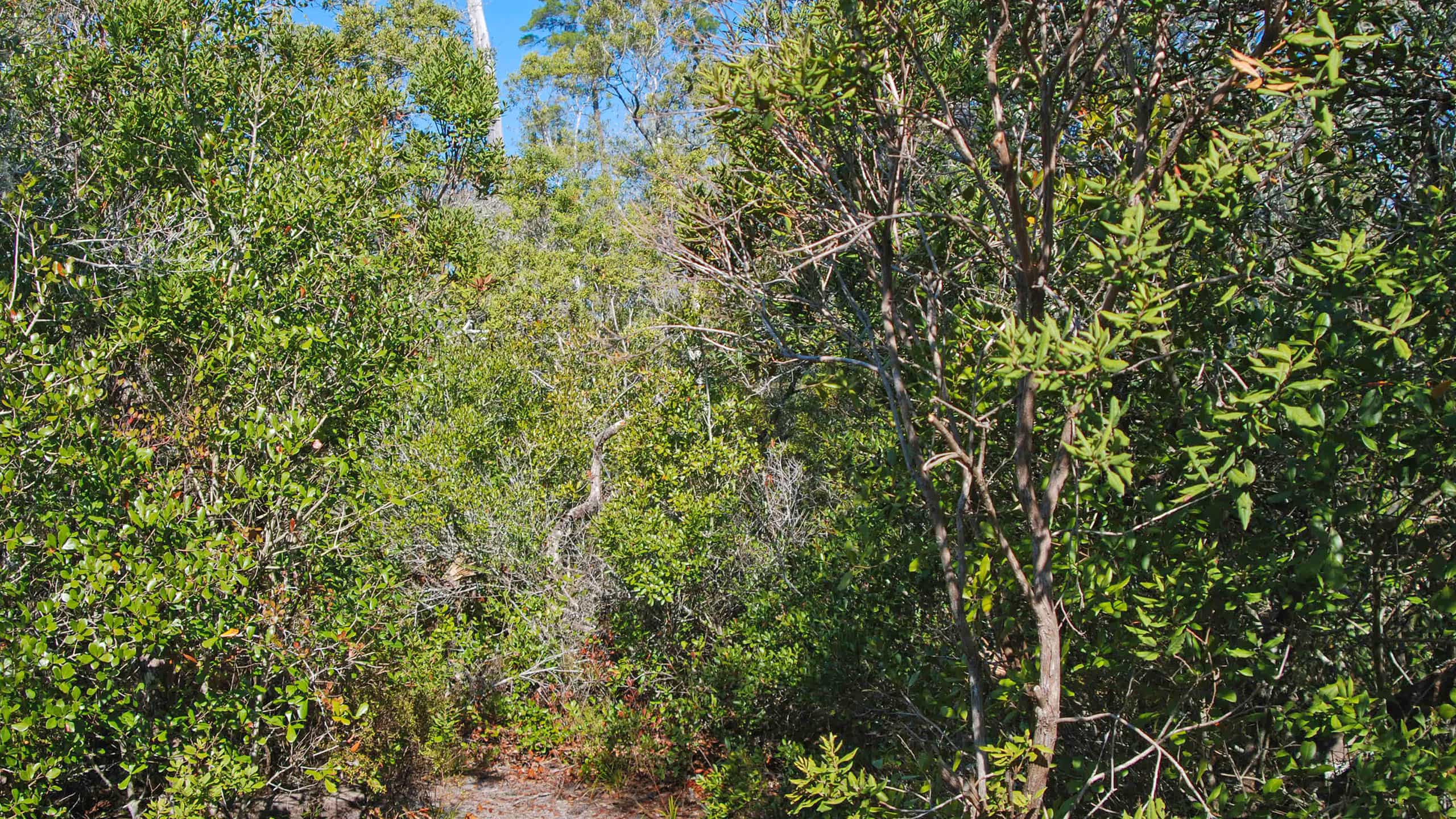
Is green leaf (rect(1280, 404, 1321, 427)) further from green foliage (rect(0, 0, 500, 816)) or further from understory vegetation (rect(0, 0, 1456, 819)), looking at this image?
green foliage (rect(0, 0, 500, 816))

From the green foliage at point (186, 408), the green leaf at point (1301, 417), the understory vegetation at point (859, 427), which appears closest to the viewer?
the green leaf at point (1301, 417)

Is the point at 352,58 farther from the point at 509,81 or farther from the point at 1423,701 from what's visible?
the point at 1423,701

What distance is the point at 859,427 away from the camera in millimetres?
6703

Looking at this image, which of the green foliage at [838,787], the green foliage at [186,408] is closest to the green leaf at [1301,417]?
the green foliage at [838,787]

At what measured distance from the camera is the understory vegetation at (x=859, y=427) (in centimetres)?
246

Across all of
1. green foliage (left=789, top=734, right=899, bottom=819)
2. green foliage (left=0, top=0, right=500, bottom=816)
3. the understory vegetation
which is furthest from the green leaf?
green foliage (left=0, top=0, right=500, bottom=816)

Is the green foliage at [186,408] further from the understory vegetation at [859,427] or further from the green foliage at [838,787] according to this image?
the green foliage at [838,787]

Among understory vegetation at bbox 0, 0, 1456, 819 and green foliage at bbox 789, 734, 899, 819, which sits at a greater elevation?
understory vegetation at bbox 0, 0, 1456, 819

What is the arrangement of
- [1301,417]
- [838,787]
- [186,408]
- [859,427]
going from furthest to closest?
[859,427] < [186,408] < [838,787] < [1301,417]

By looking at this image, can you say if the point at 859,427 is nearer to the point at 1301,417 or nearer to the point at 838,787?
the point at 838,787

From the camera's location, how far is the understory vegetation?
8.09ft

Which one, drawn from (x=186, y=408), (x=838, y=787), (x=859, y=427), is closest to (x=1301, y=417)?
(x=838, y=787)

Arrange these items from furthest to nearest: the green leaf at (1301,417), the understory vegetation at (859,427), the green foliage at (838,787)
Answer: the green foliage at (838,787), the understory vegetation at (859,427), the green leaf at (1301,417)

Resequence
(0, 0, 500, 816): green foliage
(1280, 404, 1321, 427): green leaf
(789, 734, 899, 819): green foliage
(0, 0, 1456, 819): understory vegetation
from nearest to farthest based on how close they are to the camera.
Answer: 1. (1280, 404, 1321, 427): green leaf
2. (0, 0, 1456, 819): understory vegetation
3. (789, 734, 899, 819): green foliage
4. (0, 0, 500, 816): green foliage
